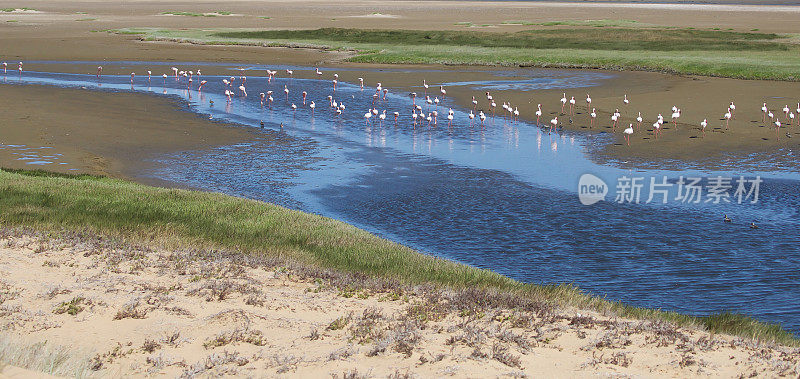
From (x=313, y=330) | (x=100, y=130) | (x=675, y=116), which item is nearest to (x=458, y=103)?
(x=675, y=116)

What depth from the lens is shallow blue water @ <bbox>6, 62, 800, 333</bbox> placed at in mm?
15297

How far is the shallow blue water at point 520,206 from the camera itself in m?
15.3

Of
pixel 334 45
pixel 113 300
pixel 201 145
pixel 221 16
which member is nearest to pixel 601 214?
pixel 113 300

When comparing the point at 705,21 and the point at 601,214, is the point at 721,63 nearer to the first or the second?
the point at 601,214

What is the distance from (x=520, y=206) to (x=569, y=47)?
48676 millimetres

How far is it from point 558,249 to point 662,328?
6.25 m

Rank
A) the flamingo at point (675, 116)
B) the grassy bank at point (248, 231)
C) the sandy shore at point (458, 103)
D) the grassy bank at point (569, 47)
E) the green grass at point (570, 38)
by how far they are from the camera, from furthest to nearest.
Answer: the green grass at point (570, 38) → the grassy bank at point (569, 47) → the flamingo at point (675, 116) → the sandy shore at point (458, 103) → the grassy bank at point (248, 231)

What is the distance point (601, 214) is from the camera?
65.1ft

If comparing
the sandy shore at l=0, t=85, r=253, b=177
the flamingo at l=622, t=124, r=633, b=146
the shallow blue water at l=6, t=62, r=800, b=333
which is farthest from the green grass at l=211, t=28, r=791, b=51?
the sandy shore at l=0, t=85, r=253, b=177

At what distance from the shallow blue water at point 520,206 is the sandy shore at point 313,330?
361 cm

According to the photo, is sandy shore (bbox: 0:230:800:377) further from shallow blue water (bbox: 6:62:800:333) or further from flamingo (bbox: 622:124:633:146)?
flamingo (bbox: 622:124:633:146)

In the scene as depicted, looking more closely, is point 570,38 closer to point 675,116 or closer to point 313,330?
point 675,116

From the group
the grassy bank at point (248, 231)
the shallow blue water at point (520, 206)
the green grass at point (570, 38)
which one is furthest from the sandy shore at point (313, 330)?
the green grass at point (570, 38)

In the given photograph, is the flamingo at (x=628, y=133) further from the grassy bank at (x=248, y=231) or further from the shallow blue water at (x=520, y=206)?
the grassy bank at (x=248, y=231)
